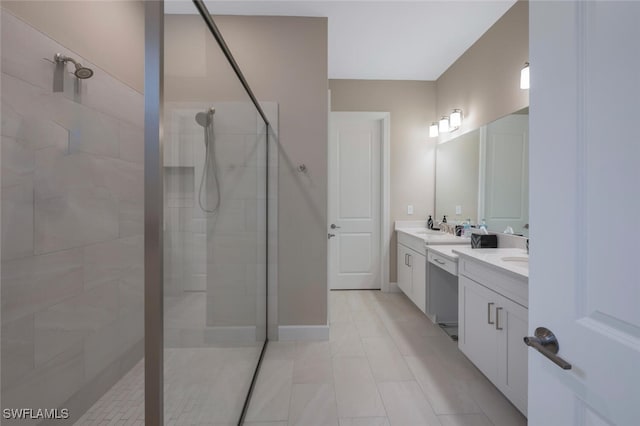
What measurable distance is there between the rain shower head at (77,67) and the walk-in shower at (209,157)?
975 mm

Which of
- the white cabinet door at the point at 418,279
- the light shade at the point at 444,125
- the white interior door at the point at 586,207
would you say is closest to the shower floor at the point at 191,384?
the white interior door at the point at 586,207

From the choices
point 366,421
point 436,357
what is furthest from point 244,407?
point 436,357

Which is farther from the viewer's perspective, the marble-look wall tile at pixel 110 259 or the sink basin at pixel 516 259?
the sink basin at pixel 516 259

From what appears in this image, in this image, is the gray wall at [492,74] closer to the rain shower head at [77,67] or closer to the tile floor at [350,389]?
the tile floor at [350,389]

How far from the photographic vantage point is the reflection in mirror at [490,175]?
2.24 metres

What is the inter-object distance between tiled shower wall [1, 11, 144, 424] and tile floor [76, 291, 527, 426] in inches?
11.8

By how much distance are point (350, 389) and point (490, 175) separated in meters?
2.17

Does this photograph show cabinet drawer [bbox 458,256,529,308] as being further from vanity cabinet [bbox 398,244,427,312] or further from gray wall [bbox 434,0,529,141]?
gray wall [bbox 434,0,529,141]

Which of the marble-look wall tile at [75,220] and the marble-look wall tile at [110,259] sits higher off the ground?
the marble-look wall tile at [75,220]

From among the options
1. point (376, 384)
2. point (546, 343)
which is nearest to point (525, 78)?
point (546, 343)

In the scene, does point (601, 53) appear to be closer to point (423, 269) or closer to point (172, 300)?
point (172, 300)

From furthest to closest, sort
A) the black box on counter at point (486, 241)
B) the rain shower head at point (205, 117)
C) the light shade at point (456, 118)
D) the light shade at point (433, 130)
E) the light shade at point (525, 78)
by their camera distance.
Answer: the light shade at point (433, 130)
the light shade at point (456, 118)
the black box on counter at point (486, 241)
the light shade at point (525, 78)
the rain shower head at point (205, 117)

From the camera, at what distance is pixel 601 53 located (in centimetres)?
52

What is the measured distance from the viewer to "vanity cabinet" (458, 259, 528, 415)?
4.83ft
